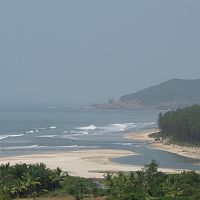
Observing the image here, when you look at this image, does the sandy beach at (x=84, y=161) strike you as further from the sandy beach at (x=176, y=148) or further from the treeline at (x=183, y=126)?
the treeline at (x=183, y=126)

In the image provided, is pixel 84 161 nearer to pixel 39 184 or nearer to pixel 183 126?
pixel 39 184

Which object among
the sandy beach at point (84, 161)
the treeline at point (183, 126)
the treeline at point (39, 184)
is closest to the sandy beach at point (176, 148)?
the treeline at point (183, 126)

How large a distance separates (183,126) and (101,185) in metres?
58.7

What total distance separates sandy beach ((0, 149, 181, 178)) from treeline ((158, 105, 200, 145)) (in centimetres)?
1644

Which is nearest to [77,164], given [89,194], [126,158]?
[126,158]

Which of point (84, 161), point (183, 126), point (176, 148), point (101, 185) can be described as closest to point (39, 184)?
point (101, 185)

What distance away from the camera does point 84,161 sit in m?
101

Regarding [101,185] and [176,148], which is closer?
[101,185]

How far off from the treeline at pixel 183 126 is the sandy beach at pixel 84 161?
647 inches

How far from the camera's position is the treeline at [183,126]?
408 ft

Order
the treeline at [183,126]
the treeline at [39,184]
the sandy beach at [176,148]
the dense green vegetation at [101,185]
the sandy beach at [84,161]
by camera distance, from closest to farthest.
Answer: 1. the dense green vegetation at [101,185]
2. the treeline at [39,184]
3. the sandy beach at [84,161]
4. the sandy beach at [176,148]
5. the treeline at [183,126]

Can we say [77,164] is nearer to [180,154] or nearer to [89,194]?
[180,154]

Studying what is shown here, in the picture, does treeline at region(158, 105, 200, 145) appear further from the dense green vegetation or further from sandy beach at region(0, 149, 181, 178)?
the dense green vegetation

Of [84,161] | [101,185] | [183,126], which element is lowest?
[101,185]
